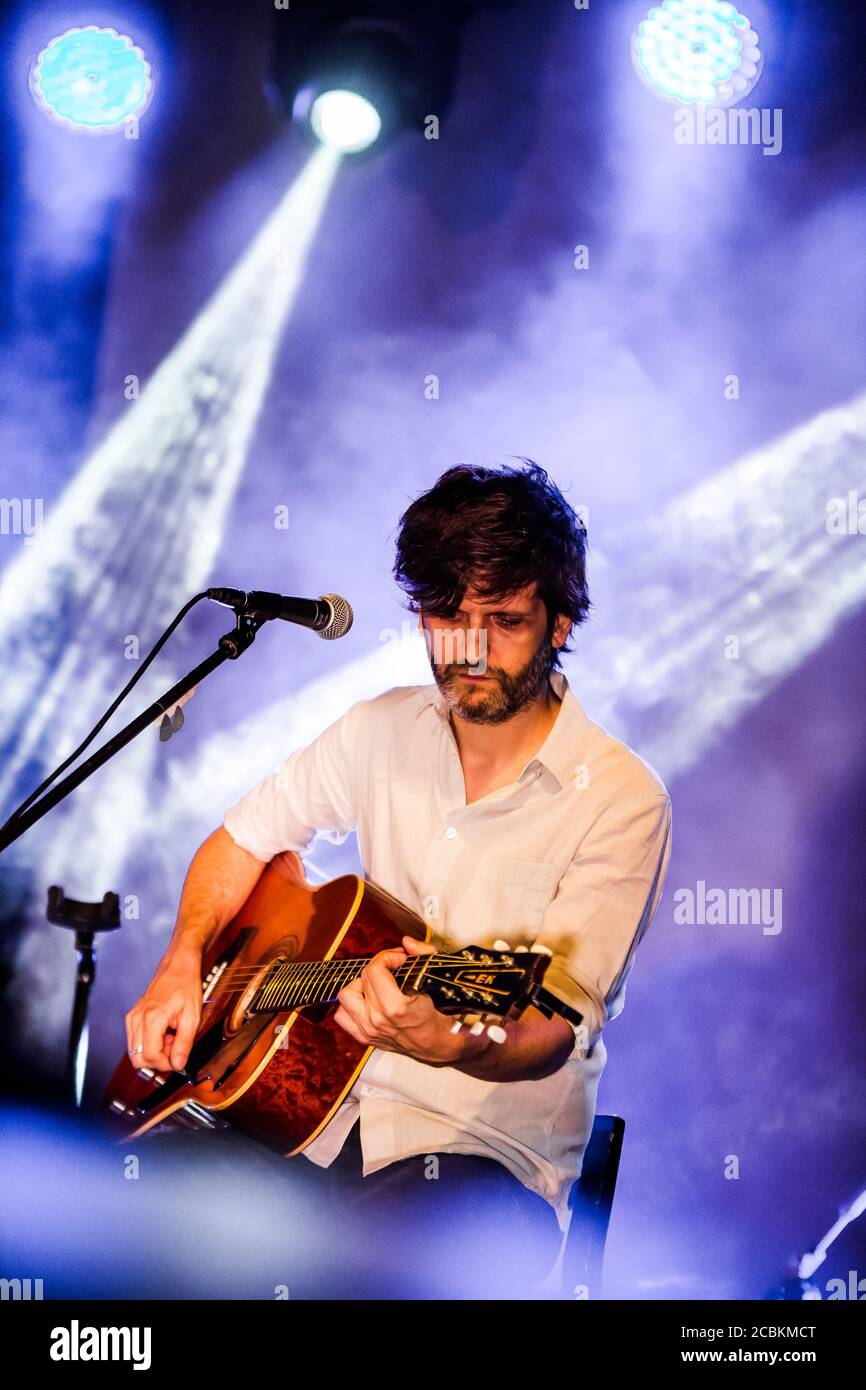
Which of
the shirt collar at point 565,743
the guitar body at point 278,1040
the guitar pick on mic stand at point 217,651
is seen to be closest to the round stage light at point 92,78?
the guitar pick on mic stand at point 217,651

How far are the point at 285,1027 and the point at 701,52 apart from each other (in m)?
3.06

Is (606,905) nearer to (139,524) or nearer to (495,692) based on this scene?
(495,692)

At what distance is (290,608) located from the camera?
246 cm

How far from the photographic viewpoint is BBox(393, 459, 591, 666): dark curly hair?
2.91 metres

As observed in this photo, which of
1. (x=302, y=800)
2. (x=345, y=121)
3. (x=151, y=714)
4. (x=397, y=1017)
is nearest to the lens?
(x=397, y=1017)

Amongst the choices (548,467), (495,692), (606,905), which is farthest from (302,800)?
(548,467)

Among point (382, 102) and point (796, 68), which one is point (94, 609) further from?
point (796, 68)

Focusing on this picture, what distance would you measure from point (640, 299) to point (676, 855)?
171cm

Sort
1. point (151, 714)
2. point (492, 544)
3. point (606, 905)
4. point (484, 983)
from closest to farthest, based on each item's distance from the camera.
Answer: point (484, 983), point (151, 714), point (606, 905), point (492, 544)

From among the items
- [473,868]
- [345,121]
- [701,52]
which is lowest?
[473,868]

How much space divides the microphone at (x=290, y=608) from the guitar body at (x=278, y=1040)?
23.0 inches

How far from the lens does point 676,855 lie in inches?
137

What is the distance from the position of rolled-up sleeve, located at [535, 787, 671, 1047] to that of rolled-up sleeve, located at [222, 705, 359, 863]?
708 mm

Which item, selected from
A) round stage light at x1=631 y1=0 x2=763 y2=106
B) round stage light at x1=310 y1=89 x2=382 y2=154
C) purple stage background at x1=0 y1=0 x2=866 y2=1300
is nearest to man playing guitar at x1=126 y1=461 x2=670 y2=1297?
purple stage background at x1=0 y1=0 x2=866 y2=1300
